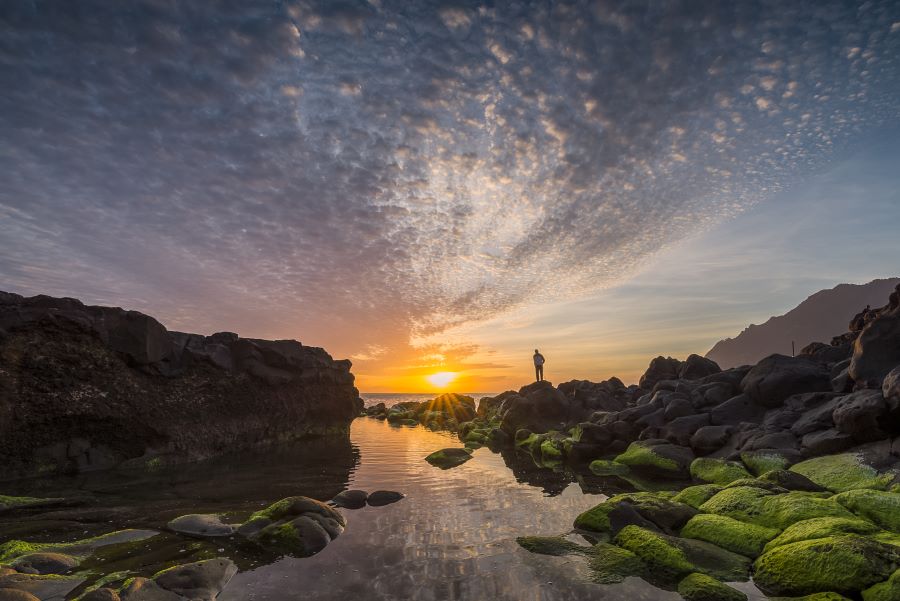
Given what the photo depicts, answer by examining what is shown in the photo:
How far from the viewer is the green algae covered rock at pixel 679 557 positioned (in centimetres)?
895

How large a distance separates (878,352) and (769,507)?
13.0 m

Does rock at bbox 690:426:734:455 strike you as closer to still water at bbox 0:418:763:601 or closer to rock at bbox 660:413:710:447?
rock at bbox 660:413:710:447

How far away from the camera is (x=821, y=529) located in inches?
360

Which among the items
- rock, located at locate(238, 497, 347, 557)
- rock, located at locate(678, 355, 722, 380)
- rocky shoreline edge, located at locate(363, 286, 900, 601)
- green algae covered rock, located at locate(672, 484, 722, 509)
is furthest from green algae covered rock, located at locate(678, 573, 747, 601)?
rock, located at locate(678, 355, 722, 380)

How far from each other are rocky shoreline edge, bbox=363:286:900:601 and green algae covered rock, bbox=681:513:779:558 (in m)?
0.03

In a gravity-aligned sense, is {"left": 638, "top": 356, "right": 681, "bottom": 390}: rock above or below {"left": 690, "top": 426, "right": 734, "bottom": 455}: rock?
above

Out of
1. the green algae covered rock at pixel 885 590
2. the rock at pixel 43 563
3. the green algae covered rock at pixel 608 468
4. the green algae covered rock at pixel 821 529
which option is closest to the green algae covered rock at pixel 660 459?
the green algae covered rock at pixel 608 468

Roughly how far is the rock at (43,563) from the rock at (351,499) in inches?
287

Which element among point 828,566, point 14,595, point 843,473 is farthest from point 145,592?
point 843,473

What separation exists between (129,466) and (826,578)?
27.3m

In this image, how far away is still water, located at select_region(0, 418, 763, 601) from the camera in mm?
8539

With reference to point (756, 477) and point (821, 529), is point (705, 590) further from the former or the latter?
point (756, 477)

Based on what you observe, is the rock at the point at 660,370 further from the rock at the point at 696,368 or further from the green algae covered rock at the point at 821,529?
the green algae covered rock at the point at 821,529

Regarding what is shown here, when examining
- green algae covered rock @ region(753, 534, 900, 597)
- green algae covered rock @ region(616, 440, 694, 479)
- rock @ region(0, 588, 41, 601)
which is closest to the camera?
rock @ region(0, 588, 41, 601)
